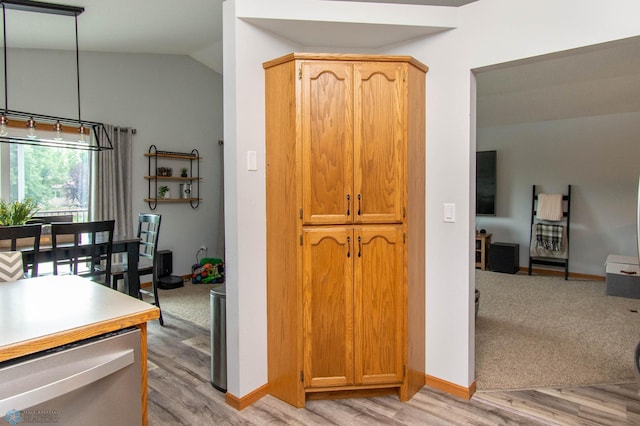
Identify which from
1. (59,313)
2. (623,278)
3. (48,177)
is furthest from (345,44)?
(623,278)

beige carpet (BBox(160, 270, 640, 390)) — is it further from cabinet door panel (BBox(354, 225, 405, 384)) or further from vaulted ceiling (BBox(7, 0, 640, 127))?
vaulted ceiling (BBox(7, 0, 640, 127))

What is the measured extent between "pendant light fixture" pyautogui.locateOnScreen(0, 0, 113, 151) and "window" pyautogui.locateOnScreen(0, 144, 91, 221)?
0.18m

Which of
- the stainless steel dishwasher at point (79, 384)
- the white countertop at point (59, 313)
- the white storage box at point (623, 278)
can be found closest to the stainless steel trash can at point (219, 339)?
the white countertop at point (59, 313)

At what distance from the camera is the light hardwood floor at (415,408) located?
2.11 metres

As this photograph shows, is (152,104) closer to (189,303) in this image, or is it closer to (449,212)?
(189,303)

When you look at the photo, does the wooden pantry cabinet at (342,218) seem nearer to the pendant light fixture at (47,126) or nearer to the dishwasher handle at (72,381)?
the dishwasher handle at (72,381)

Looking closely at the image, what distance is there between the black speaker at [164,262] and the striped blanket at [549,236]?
17.7ft

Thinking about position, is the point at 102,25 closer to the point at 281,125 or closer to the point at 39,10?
the point at 39,10

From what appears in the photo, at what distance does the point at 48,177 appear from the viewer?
13.8 feet

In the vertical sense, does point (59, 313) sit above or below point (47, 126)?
below

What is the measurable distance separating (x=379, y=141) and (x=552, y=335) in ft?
8.52

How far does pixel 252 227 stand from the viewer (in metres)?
2.29

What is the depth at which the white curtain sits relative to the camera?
175 inches

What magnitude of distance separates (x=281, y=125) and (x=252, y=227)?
0.64 m
